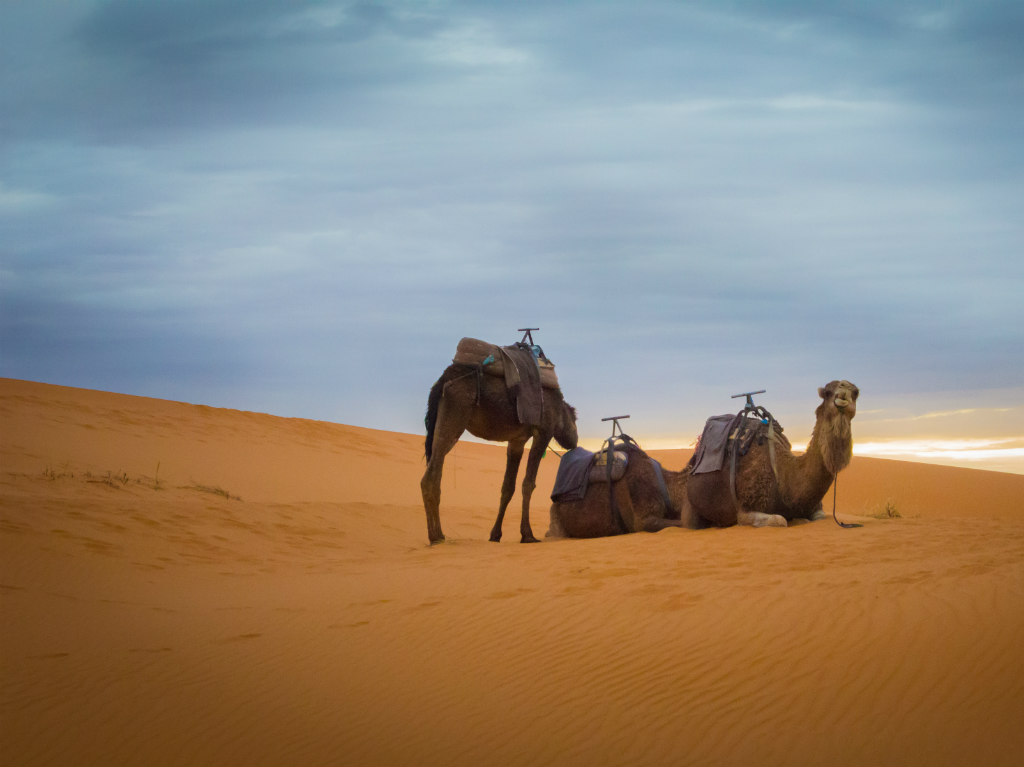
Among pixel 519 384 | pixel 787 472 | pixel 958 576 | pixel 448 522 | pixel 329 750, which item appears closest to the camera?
pixel 329 750

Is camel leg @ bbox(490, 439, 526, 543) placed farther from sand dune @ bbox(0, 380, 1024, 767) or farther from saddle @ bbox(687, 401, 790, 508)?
saddle @ bbox(687, 401, 790, 508)

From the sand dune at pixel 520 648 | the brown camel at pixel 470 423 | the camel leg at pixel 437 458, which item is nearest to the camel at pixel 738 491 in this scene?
the sand dune at pixel 520 648

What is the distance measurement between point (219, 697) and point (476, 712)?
1.81 metres

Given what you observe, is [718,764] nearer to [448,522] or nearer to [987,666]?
[987,666]

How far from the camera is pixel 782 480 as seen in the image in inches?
435

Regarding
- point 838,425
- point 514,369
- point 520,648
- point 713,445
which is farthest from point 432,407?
point 520,648

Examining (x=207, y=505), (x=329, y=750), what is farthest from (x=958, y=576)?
(x=207, y=505)

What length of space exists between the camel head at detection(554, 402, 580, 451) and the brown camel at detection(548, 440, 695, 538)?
1.17 metres

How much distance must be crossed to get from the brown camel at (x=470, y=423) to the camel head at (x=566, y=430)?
13.4 inches

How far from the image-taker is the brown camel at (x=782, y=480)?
10375mm

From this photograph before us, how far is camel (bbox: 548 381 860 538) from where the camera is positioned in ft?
34.2

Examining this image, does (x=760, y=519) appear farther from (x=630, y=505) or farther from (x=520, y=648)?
(x=520, y=648)

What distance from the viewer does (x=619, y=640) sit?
21.3ft

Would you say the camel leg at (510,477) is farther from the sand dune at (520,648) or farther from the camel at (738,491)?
the camel at (738,491)
